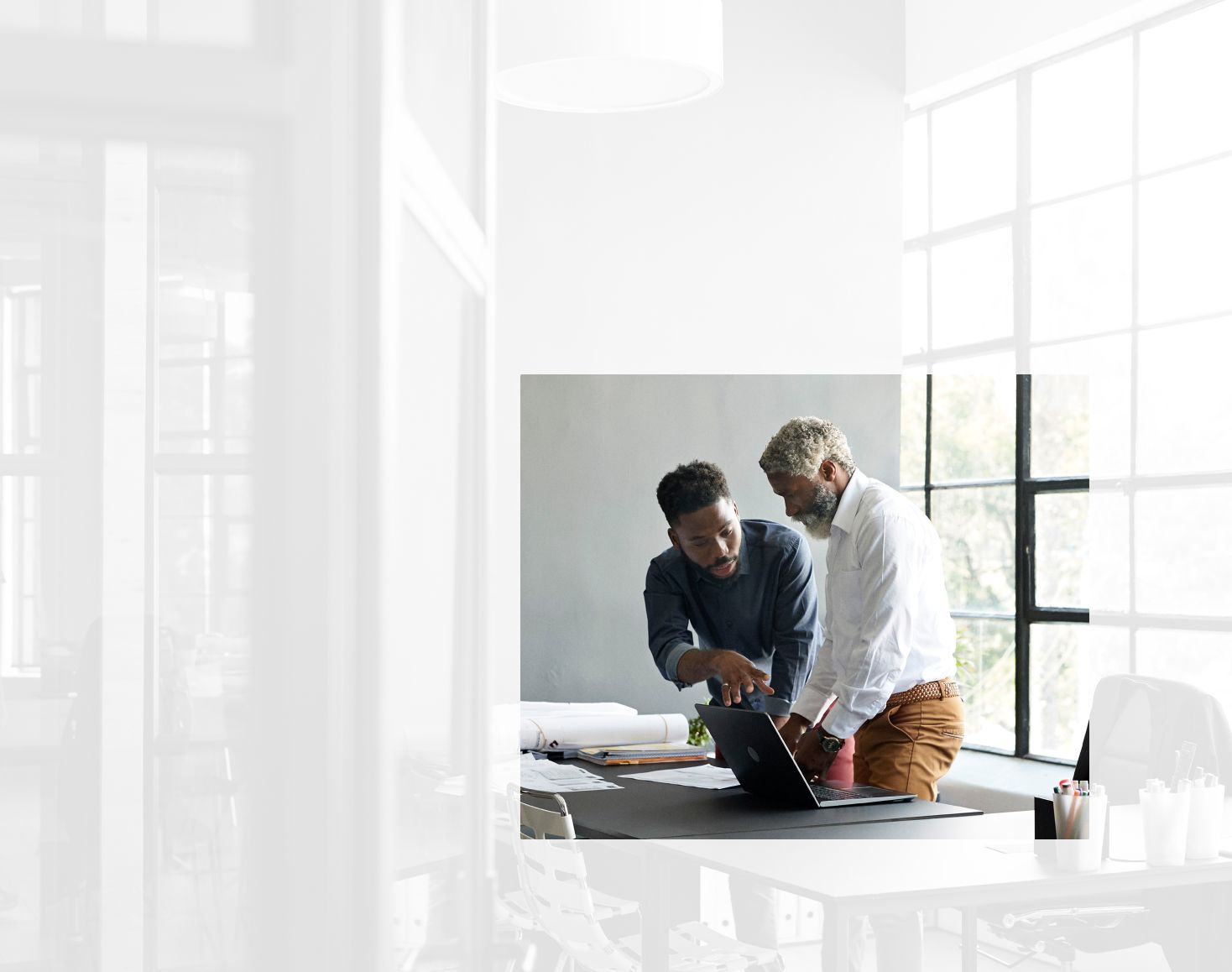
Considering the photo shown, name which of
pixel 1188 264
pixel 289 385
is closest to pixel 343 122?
pixel 289 385

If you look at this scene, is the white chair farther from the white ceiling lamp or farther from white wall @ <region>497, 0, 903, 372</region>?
the white ceiling lamp

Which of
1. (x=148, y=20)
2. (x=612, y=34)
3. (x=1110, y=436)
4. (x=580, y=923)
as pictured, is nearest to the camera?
(x=148, y=20)

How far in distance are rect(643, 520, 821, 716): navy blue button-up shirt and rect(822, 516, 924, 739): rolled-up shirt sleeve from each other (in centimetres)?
13

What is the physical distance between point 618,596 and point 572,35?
1511 millimetres

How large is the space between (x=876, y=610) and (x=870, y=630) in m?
0.05

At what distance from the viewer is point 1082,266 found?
12.1 feet

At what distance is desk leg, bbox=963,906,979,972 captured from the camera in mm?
3080

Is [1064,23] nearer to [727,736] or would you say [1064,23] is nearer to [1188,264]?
[1188,264]

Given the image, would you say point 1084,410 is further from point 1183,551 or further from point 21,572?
point 21,572

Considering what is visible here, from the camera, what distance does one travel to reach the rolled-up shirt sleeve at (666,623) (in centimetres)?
342

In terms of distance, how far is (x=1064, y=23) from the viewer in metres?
3.62

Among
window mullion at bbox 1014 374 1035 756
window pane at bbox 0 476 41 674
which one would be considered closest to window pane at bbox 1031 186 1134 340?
window mullion at bbox 1014 374 1035 756

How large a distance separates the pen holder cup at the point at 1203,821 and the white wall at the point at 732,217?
139 cm

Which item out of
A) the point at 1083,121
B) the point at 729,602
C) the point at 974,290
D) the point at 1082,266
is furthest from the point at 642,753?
the point at 1083,121
